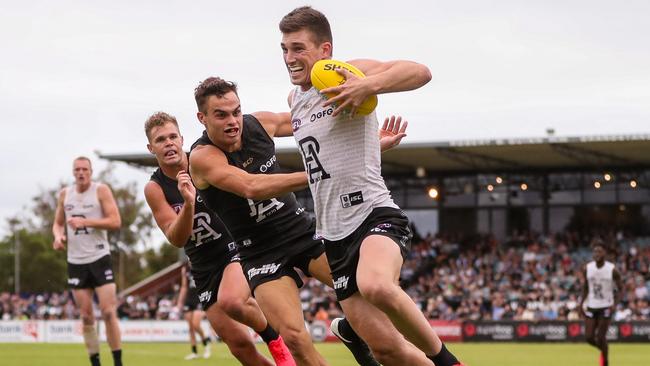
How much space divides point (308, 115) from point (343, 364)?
1285 cm

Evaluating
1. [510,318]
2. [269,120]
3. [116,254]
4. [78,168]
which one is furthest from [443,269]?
[116,254]

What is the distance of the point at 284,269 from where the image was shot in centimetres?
922

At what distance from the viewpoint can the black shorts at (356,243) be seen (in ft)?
25.4

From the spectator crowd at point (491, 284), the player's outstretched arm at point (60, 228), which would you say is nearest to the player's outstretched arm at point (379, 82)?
the player's outstretched arm at point (60, 228)

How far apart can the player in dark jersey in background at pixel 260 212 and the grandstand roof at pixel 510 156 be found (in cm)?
3099

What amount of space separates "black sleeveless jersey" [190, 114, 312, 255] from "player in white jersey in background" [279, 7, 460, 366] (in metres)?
1.24

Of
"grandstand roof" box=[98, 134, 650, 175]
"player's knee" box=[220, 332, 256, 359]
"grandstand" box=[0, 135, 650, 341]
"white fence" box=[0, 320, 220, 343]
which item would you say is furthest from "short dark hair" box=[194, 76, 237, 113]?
"grandstand roof" box=[98, 134, 650, 175]

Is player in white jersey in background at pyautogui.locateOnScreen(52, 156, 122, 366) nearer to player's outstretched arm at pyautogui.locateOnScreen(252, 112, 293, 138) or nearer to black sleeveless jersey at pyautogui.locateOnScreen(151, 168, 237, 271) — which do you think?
black sleeveless jersey at pyautogui.locateOnScreen(151, 168, 237, 271)

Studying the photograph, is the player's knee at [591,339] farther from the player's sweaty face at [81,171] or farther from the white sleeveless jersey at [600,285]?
the player's sweaty face at [81,171]

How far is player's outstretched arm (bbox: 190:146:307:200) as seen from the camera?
8.12 m

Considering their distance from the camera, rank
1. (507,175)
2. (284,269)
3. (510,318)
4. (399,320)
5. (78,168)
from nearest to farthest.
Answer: (399,320) → (284,269) → (78,168) → (510,318) → (507,175)

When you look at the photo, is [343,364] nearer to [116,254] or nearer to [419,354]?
[419,354]

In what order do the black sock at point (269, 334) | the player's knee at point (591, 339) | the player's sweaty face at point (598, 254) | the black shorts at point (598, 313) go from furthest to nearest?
the player's sweaty face at point (598, 254) < the black shorts at point (598, 313) < the player's knee at point (591, 339) < the black sock at point (269, 334)

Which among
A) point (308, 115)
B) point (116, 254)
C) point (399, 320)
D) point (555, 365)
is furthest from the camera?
point (116, 254)
